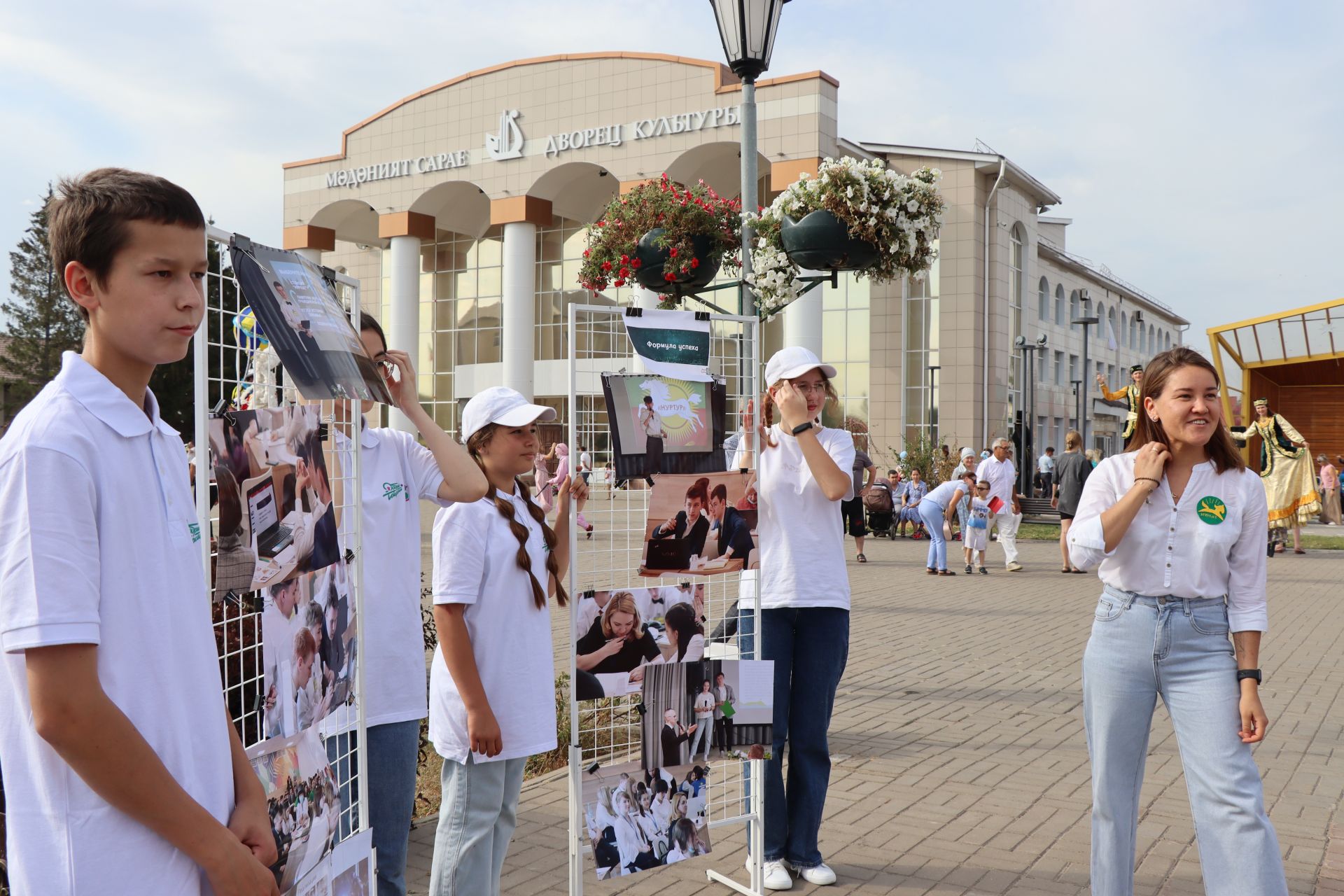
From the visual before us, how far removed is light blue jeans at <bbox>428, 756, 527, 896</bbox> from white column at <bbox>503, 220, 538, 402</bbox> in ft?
114

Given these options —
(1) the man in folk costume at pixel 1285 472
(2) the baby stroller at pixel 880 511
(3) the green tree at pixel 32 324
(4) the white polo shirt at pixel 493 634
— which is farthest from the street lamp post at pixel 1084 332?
(3) the green tree at pixel 32 324

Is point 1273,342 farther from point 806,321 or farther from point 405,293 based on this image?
point 405,293

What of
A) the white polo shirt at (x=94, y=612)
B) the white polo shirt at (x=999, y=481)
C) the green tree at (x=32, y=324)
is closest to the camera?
the white polo shirt at (x=94, y=612)

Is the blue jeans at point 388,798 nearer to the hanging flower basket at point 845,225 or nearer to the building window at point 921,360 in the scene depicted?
the hanging flower basket at point 845,225

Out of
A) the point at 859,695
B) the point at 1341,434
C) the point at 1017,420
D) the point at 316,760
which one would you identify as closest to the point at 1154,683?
the point at 316,760

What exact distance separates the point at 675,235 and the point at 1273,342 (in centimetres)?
1957

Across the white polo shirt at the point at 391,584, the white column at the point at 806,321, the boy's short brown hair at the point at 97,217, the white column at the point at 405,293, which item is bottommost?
the white polo shirt at the point at 391,584

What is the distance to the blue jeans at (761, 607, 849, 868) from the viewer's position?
4.34 m

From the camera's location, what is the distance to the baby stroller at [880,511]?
2058 centimetres

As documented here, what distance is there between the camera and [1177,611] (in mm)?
3453

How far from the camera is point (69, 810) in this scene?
1.56 meters

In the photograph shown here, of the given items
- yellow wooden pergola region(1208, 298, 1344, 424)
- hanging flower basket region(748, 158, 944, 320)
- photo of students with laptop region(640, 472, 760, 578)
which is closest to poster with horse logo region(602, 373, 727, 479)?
photo of students with laptop region(640, 472, 760, 578)

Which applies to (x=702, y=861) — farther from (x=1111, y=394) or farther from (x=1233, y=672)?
(x=1111, y=394)

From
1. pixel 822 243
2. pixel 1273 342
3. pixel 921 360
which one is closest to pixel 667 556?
pixel 822 243
